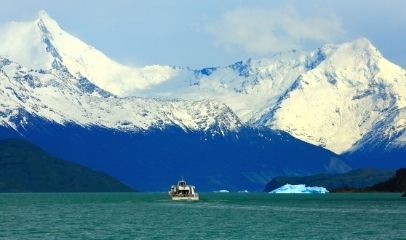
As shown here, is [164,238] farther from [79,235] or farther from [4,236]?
[4,236]

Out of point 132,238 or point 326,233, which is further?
point 326,233

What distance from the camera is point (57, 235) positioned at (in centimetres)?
19212

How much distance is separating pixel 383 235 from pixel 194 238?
111ft

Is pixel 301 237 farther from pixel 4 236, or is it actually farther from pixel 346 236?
pixel 4 236

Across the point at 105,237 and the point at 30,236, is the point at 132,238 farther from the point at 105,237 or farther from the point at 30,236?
the point at 30,236

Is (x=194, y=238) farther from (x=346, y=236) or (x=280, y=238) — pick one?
(x=346, y=236)

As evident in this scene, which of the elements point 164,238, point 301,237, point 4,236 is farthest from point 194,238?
point 4,236

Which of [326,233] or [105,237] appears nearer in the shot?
[105,237]

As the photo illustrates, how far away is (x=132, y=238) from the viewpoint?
186 metres

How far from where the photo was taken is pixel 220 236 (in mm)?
192000

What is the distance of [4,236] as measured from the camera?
187m

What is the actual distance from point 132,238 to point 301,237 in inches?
1153

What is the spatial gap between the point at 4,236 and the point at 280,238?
47.1 meters

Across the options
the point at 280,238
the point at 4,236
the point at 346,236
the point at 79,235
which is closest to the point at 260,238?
the point at 280,238
